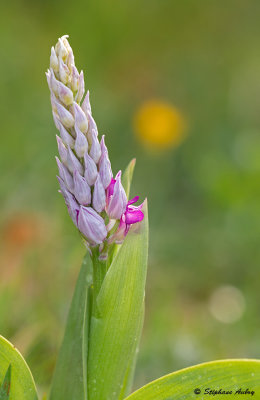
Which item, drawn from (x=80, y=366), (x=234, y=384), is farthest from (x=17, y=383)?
(x=234, y=384)

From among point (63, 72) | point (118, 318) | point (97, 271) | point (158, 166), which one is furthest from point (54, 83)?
point (158, 166)

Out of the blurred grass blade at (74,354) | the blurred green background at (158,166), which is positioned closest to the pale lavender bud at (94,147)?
the blurred grass blade at (74,354)

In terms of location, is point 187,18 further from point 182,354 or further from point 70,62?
point 70,62

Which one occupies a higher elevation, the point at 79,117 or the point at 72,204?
the point at 79,117

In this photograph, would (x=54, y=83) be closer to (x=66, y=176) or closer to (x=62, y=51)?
(x=62, y=51)

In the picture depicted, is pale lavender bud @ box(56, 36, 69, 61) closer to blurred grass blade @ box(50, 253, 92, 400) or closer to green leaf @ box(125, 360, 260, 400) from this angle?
blurred grass blade @ box(50, 253, 92, 400)

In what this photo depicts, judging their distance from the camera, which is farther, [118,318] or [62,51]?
[118,318]
